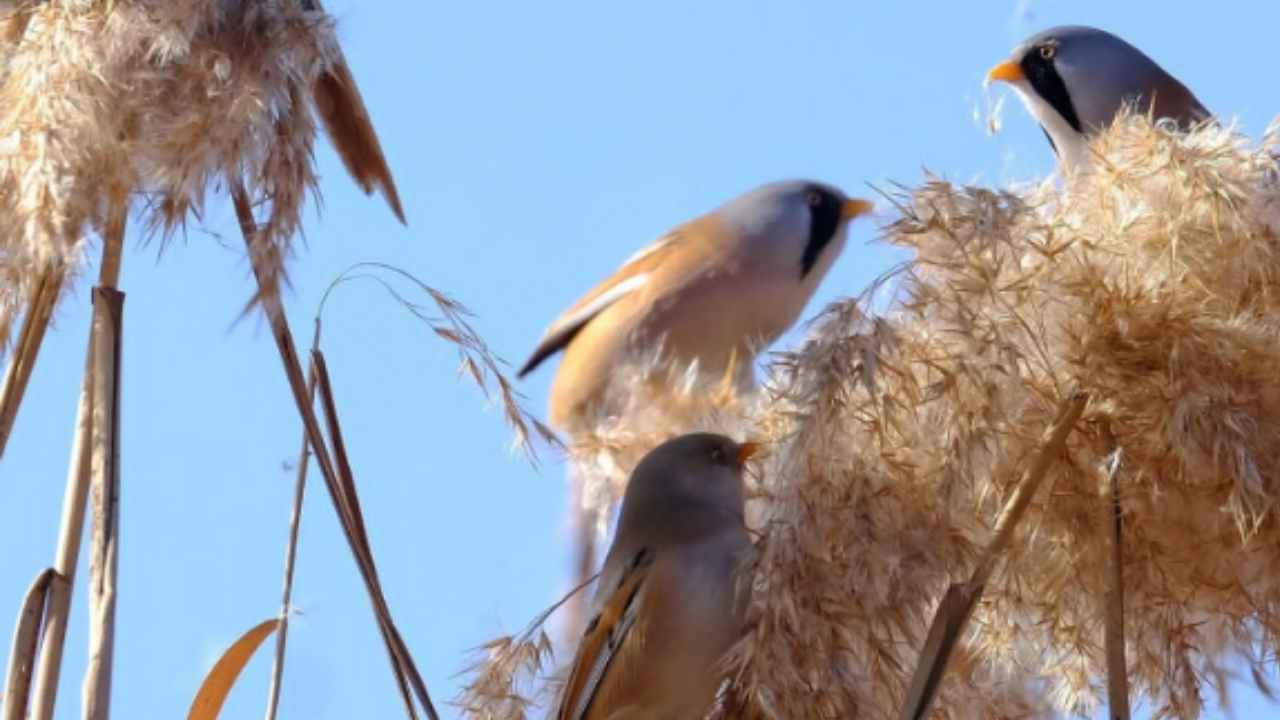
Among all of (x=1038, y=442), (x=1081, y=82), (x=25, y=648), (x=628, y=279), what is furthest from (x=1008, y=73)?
(x=25, y=648)

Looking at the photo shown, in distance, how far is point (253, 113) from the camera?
2.16 metres

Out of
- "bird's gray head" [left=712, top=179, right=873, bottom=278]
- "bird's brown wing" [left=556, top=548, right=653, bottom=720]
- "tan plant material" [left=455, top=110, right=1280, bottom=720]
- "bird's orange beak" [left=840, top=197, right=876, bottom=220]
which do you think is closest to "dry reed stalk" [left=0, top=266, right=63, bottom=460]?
"bird's brown wing" [left=556, top=548, right=653, bottom=720]

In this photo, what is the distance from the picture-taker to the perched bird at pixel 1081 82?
12.0ft

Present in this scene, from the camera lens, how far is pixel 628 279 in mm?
4418

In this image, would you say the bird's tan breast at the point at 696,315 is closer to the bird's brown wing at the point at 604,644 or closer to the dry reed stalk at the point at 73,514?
the bird's brown wing at the point at 604,644

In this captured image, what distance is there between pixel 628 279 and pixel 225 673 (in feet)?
7.86

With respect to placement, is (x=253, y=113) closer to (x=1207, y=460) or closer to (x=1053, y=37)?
(x=1207, y=460)

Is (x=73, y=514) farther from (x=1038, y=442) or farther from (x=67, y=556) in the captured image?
(x=1038, y=442)

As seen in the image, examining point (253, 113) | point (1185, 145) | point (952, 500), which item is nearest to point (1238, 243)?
point (1185, 145)

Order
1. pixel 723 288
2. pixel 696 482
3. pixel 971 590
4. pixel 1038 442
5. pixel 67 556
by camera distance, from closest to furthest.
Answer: pixel 971 590
pixel 1038 442
pixel 67 556
pixel 696 482
pixel 723 288

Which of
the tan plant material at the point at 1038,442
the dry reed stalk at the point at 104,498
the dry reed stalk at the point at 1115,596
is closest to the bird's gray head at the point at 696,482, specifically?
the tan plant material at the point at 1038,442

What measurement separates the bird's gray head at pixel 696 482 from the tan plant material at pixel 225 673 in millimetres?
528

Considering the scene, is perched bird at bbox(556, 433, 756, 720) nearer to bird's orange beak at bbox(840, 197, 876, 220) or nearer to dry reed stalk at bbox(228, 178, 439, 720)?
dry reed stalk at bbox(228, 178, 439, 720)

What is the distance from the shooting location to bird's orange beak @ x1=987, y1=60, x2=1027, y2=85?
381cm
